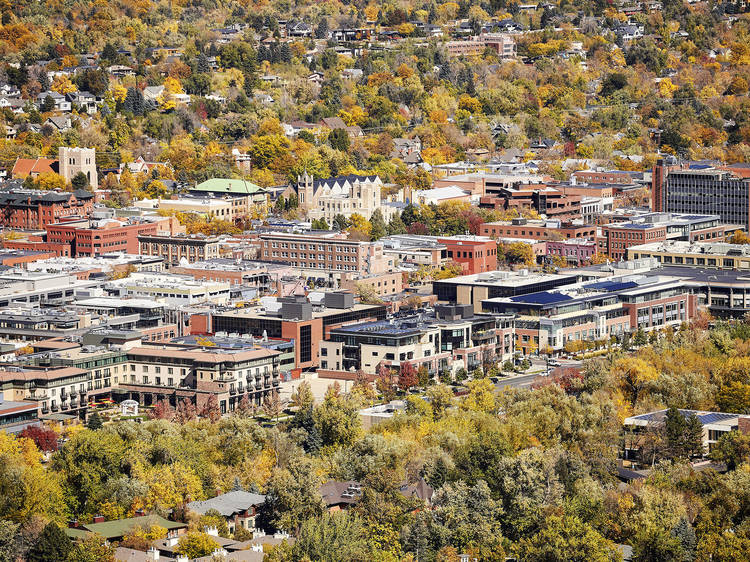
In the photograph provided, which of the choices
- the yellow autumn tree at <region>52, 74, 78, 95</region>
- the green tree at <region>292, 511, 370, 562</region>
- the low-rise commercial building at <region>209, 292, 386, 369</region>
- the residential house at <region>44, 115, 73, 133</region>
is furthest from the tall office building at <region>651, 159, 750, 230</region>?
the green tree at <region>292, 511, 370, 562</region>

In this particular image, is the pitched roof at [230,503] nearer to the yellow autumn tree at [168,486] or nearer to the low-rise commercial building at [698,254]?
the yellow autumn tree at [168,486]

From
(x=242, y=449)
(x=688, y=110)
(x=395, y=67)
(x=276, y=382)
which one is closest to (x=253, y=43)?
(x=395, y=67)

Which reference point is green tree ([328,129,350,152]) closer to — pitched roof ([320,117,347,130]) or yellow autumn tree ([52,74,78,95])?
pitched roof ([320,117,347,130])

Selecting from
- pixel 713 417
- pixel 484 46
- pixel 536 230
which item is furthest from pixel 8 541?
pixel 484 46

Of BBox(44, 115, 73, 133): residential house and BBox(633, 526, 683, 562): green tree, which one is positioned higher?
BBox(44, 115, 73, 133): residential house

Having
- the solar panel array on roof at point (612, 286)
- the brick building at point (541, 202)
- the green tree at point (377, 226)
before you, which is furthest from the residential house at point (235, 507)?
the brick building at point (541, 202)

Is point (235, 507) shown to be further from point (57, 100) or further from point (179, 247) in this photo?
point (57, 100)
